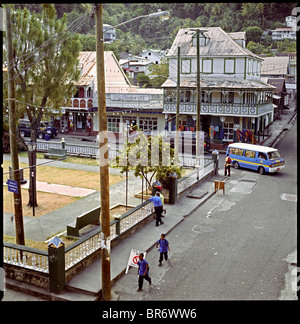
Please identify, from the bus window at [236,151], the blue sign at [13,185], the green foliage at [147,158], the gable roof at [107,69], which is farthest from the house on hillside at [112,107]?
the blue sign at [13,185]

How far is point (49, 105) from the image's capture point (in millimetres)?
18750

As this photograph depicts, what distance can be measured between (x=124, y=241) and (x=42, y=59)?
899 centimetres

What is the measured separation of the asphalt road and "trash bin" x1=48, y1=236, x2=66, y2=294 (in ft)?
5.44

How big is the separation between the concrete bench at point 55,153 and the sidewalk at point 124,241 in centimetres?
808

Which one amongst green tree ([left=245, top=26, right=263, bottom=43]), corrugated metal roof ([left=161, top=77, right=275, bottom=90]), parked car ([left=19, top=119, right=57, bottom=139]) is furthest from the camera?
green tree ([left=245, top=26, right=263, bottom=43])

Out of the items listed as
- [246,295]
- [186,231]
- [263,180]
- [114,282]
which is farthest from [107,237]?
[263,180]

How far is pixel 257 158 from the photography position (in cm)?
2681

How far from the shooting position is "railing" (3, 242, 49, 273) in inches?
443

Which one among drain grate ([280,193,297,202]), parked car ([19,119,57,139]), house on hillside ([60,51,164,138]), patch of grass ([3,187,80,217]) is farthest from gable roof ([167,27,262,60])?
patch of grass ([3,187,80,217])

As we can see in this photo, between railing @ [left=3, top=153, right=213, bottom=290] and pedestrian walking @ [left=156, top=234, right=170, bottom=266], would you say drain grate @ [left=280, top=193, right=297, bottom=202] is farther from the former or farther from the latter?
pedestrian walking @ [left=156, top=234, right=170, bottom=266]

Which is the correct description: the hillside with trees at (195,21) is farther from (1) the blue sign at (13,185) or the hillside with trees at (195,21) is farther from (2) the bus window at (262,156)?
(1) the blue sign at (13,185)

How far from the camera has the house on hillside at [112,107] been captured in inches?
1618

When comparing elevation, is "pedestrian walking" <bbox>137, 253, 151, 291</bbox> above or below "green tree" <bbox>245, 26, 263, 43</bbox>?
below

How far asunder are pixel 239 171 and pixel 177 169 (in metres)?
9.87
